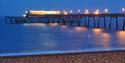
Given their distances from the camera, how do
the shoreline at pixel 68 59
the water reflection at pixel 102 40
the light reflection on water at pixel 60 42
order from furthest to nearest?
the water reflection at pixel 102 40, the light reflection on water at pixel 60 42, the shoreline at pixel 68 59

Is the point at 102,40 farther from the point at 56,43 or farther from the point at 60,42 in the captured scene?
the point at 56,43

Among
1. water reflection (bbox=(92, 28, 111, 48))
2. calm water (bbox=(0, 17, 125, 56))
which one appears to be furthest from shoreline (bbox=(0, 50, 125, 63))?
Result: water reflection (bbox=(92, 28, 111, 48))

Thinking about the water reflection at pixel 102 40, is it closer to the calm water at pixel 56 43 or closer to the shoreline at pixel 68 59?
the calm water at pixel 56 43

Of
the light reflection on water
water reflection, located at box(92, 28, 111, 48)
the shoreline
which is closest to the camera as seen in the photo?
the shoreline

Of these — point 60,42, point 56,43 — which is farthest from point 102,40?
point 56,43

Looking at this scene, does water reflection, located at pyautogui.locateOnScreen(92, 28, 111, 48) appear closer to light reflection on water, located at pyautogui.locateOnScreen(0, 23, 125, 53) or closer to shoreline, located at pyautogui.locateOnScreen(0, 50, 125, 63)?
light reflection on water, located at pyautogui.locateOnScreen(0, 23, 125, 53)

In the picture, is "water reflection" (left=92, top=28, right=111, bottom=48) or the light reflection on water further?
"water reflection" (left=92, top=28, right=111, bottom=48)

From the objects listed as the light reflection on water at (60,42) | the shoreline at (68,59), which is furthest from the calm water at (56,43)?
the shoreline at (68,59)

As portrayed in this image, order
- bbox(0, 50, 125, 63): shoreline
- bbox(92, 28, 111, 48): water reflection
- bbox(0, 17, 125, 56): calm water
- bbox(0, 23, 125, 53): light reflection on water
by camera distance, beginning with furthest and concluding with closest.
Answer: bbox(92, 28, 111, 48): water reflection, bbox(0, 23, 125, 53): light reflection on water, bbox(0, 17, 125, 56): calm water, bbox(0, 50, 125, 63): shoreline

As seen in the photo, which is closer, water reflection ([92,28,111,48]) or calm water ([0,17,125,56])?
calm water ([0,17,125,56])

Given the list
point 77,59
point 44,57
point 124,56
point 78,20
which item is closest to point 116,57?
point 124,56

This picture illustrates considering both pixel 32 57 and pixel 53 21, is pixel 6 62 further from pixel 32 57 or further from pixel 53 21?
pixel 53 21

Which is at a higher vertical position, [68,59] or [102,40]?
[68,59]

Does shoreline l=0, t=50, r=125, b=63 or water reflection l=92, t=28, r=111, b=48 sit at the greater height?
shoreline l=0, t=50, r=125, b=63
